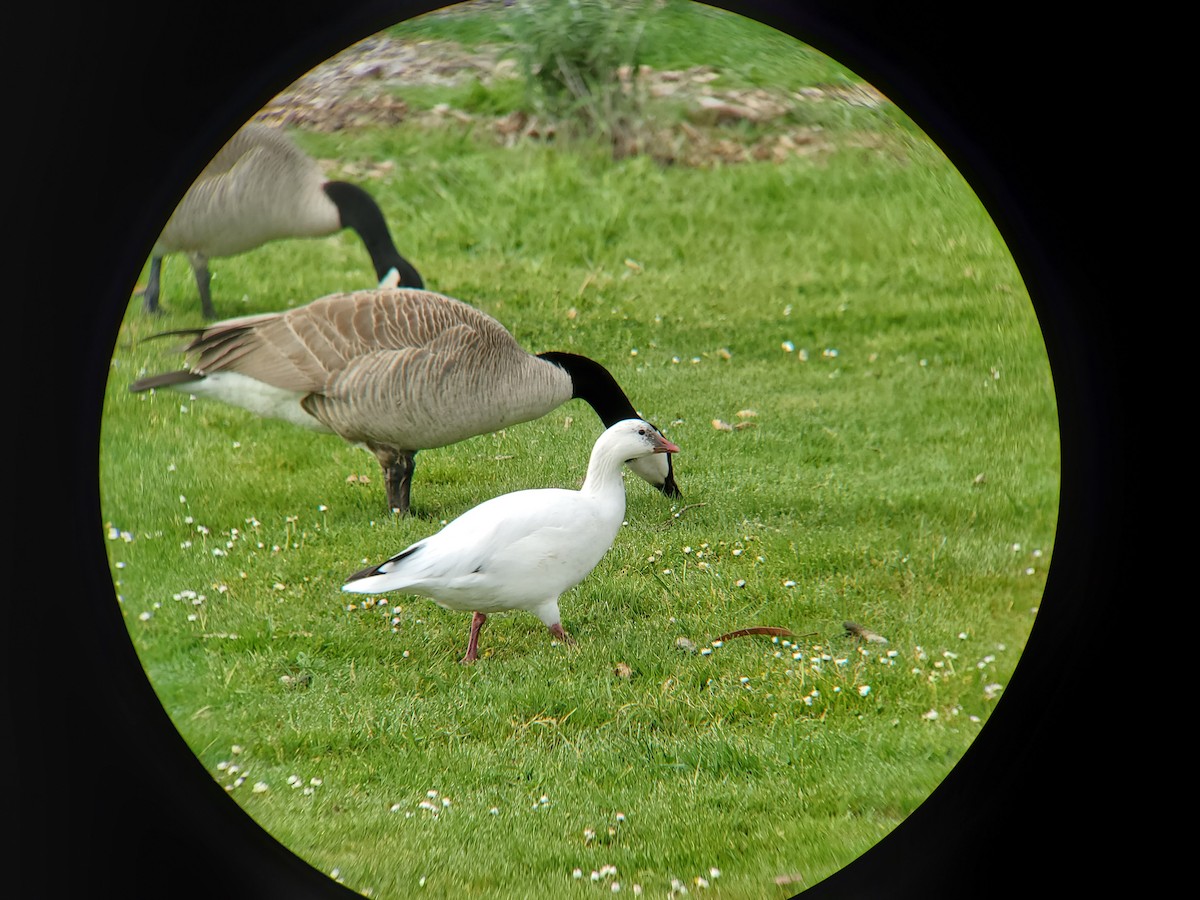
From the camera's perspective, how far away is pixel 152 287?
2018mm

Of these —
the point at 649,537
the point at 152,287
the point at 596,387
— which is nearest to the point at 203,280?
the point at 152,287

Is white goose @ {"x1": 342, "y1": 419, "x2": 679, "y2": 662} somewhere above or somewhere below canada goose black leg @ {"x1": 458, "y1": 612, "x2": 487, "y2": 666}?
above

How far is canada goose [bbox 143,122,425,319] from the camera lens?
2010mm

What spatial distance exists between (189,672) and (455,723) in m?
0.47

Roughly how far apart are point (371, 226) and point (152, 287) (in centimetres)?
40

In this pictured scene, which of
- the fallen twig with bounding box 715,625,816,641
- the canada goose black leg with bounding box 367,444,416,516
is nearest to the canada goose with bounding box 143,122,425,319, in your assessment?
the canada goose black leg with bounding box 367,444,416,516

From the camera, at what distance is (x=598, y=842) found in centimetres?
198

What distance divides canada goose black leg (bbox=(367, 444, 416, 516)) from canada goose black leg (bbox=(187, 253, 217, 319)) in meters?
0.37

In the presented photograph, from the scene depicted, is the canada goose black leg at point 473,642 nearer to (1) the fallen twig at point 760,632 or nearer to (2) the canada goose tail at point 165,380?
(1) the fallen twig at point 760,632

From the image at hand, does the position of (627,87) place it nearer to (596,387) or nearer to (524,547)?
(596,387)

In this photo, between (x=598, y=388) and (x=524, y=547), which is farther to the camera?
(x=598, y=388)

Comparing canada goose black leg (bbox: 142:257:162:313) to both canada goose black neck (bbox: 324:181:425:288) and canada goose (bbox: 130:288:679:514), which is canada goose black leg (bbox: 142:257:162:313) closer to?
canada goose (bbox: 130:288:679:514)

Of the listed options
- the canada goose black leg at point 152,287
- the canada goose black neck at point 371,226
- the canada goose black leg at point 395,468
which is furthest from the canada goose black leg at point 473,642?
the canada goose black leg at point 152,287

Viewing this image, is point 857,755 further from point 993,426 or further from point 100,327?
point 100,327
